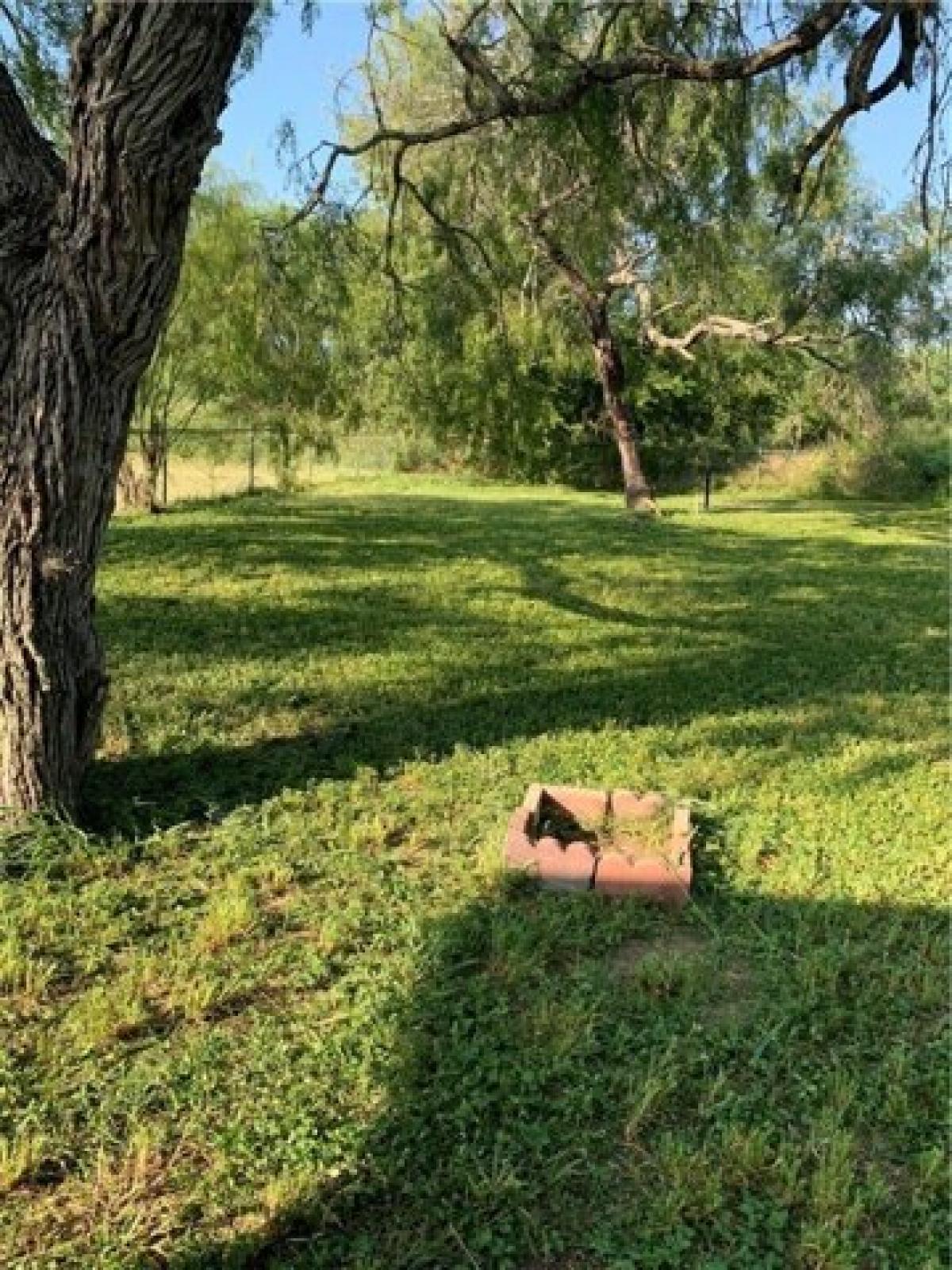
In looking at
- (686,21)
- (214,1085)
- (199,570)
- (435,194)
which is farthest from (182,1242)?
(199,570)

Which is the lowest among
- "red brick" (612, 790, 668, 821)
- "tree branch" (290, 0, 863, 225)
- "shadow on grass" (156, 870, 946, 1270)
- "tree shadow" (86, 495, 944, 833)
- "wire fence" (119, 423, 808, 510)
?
"shadow on grass" (156, 870, 946, 1270)

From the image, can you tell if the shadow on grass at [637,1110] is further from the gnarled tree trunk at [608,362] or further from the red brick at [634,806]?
the gnarled tree trunk at [608,362]

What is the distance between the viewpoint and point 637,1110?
2.05 metres

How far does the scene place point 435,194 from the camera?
594cm

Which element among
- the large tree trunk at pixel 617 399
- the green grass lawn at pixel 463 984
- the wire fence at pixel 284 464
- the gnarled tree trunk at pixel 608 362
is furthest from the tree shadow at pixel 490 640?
the large tree trunk at pixel 617 399

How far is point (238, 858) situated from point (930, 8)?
3217 millimetres

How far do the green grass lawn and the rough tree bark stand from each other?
43 cm

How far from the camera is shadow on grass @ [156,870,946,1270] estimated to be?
1.76 metres

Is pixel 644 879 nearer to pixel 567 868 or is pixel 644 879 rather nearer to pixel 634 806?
pixel 567 868

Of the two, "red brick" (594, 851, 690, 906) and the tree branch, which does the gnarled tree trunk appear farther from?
"red brick" (594, 851, 690, 906)

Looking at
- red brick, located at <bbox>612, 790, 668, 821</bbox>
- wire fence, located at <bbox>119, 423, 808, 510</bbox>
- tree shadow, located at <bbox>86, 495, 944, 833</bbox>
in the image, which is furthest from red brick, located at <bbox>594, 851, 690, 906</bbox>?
wire fence, located at <bbox>119, 423, 808, 510</bbox>

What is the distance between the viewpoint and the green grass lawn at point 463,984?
1.81 metres

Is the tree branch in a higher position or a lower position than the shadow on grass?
higher

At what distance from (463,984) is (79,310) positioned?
1.93 m
